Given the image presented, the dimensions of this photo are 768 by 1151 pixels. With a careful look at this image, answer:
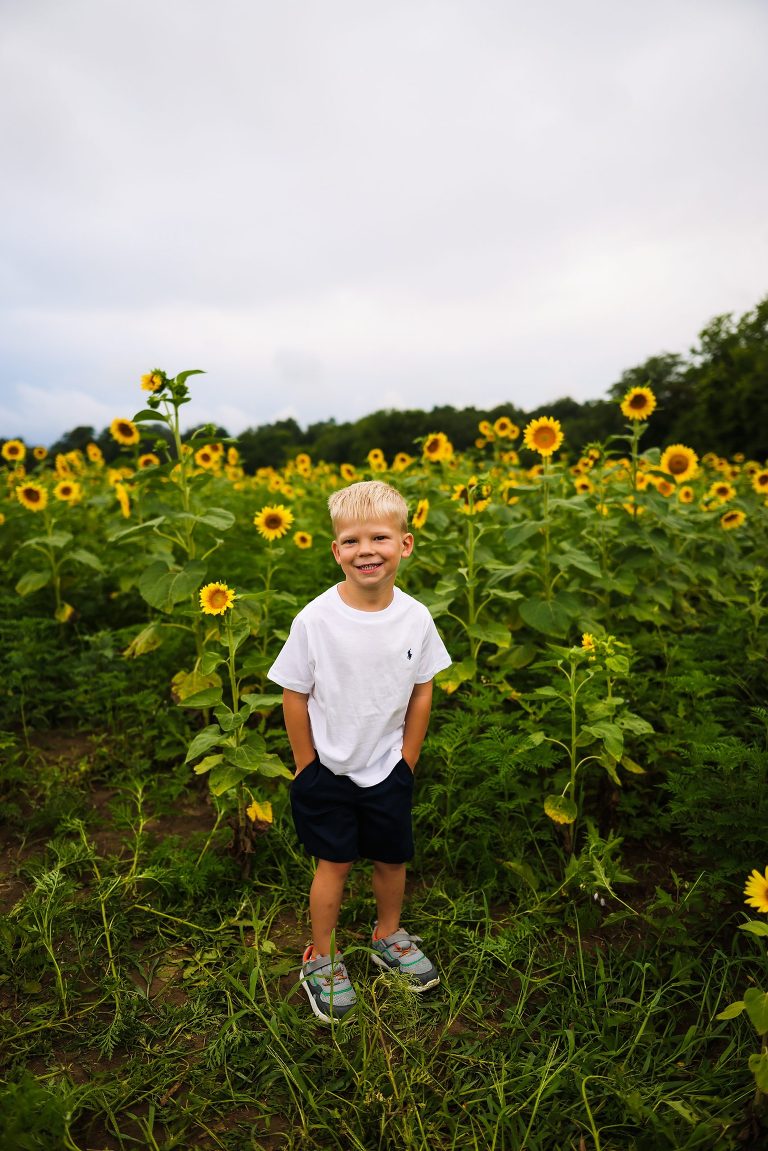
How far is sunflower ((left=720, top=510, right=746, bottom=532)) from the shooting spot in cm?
469

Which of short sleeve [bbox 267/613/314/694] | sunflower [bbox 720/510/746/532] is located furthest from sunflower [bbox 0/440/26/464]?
sunflower [bbox 720/510/746/532]

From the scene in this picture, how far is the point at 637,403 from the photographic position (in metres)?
4.18

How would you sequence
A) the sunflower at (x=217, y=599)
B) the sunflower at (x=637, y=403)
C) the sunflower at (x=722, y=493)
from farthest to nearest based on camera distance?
the sunflower at (x=722, y=493) → the sunflower at (x=637, y=403) → the sunflower at (x=217, y=599)

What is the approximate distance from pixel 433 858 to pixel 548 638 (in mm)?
1246

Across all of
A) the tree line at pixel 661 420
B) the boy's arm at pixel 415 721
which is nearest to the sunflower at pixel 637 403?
the boy's arm at pixel 415 721

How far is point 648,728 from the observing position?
2420mm

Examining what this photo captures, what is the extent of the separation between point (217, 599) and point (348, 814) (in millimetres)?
857

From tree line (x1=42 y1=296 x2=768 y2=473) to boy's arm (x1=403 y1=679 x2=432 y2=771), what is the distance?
1025 centimetres

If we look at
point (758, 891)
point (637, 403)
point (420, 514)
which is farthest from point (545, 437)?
point (758, 891)

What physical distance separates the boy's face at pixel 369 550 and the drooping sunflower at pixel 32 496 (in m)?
3.19

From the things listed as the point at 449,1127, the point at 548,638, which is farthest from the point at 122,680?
the point at 449,1127

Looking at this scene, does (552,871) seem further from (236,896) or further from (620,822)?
(236,896)

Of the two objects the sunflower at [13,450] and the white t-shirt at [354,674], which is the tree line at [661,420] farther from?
the white t-shirt at [354,674]

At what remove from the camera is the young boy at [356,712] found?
2.01 metres
